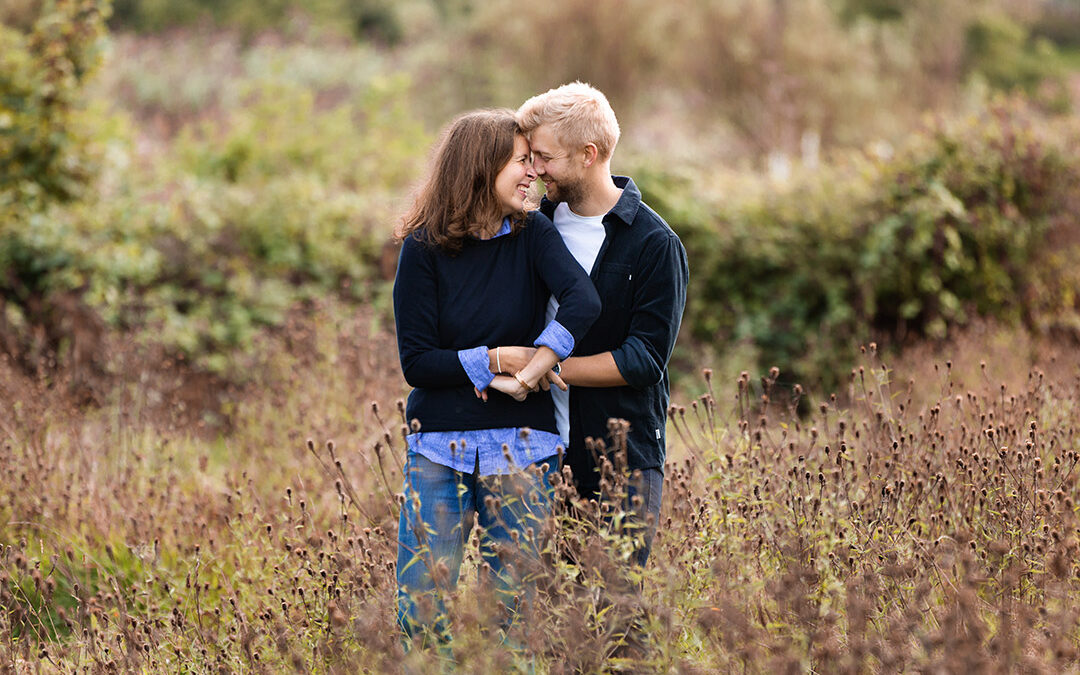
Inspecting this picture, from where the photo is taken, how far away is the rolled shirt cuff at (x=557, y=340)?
305 centimetres

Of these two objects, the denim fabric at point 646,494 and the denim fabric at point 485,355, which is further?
the denim fabric at point 646,494

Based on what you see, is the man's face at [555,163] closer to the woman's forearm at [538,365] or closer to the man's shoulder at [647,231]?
the man's shoulder at [647,231]

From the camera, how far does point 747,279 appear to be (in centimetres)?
873

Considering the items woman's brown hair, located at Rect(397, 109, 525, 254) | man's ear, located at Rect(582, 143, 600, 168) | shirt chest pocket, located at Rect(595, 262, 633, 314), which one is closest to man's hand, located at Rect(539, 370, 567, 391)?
shirt chest pocket, located at Rect(595, 262, 633, 314)

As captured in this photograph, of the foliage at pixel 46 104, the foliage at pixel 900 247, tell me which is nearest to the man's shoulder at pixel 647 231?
the foliage at pixel 900 247

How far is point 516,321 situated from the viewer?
10.4ft

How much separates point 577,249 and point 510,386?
1.79 feet

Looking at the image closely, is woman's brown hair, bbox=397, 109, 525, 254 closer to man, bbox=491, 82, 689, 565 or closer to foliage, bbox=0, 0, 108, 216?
man, bbox=491, 82, 689, 565

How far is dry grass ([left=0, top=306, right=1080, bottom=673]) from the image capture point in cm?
253

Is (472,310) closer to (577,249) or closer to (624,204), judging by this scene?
(577,249)

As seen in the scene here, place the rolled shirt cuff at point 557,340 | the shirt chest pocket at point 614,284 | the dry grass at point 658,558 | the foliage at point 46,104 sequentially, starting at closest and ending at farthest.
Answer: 1. the dry grass at point 658,558
2. the rolled shirt cuff at point 557,340
3. the shirt chest pocket at point 614,284
4. the foliage at point 46,104

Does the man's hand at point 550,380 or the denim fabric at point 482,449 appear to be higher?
the man's hand at point 550,380

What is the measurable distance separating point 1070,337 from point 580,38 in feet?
49.6

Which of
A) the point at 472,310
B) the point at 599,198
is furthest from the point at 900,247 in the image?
the point at 472,310
